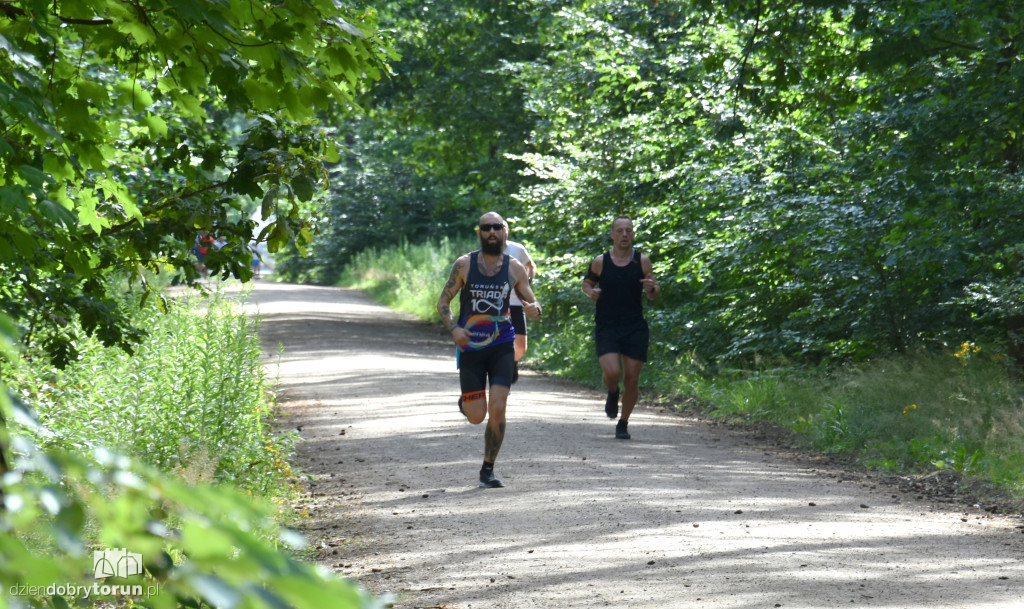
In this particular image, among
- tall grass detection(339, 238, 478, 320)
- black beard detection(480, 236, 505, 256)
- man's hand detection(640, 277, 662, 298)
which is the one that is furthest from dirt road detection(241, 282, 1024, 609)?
tall grass detection(339, 238, 478, 320)

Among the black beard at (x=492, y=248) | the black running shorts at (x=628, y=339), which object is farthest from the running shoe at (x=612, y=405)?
the black beard at (x=492, y=248)

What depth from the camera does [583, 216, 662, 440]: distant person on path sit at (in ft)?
37.4

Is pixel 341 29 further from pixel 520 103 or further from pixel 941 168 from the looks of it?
pixel 520 103

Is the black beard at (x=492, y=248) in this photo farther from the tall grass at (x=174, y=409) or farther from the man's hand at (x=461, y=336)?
the tall grass at (x=174, y=409)

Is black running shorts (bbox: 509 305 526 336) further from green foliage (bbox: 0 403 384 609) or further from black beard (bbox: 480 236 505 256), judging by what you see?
green foliage (bbox: 0 403 384 609)

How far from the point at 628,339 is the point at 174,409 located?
489cm

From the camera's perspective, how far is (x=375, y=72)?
5262 millimetres

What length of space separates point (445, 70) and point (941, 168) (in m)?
18.2

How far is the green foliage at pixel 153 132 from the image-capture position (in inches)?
167

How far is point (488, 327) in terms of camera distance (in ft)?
28.7

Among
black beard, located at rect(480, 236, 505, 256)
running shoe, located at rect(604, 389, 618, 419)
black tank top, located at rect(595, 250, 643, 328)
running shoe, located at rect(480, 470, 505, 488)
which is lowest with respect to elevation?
running shoe, located at rect(480, 470, 505, 488)

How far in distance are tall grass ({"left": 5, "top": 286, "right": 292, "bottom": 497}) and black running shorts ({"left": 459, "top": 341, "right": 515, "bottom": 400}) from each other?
1576 mm

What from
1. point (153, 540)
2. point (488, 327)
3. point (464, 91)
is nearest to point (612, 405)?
point (488, 327)

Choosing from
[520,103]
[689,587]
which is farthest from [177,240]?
[520,103]
